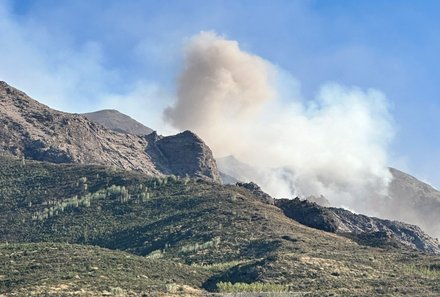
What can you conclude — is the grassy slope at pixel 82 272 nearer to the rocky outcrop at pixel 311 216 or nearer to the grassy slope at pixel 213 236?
the grassy slope at pixel 213 236

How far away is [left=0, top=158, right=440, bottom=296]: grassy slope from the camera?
365 feet

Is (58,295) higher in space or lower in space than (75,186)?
lower

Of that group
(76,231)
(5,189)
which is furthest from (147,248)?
(5,189)

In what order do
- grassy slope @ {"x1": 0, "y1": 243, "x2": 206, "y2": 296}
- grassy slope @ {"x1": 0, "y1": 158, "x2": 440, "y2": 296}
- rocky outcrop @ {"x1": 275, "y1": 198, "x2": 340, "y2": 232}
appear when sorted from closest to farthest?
grassy slope @ {"x1": 0, "y1": 243, "x2": 206, "y2": 296} → grassy slope @ {"x1": 0, "y1": 158, "x2": 440, "y2": 296} → rocky outcrop @ {"x1": 275, "y1": 198, "x2": 340, "y2": 232}

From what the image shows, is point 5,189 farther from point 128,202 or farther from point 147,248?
point 147,248

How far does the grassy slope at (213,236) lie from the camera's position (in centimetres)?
11131

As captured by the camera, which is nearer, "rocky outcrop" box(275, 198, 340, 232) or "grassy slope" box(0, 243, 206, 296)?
"grassy slope" box(0, 243, 206, 296)

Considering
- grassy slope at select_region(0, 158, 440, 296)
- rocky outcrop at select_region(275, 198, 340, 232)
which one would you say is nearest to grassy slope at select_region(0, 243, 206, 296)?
grassy slope at select_region(0, 158, 440, 296)

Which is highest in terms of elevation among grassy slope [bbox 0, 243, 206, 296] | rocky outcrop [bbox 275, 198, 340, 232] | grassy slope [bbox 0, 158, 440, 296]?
rocky outcrop [bbox 275, 198, 340, 232]

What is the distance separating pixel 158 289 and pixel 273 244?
44588 millimetres

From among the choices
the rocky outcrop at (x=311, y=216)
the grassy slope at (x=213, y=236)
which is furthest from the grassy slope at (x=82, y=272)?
the rocky outcrop at (x=311, y=216)

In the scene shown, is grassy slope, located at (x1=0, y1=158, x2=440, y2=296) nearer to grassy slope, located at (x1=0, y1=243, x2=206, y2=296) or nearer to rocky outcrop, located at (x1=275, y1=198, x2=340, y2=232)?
grassy slope, located at (x1=0, y1=243, x2=206, y2=296)

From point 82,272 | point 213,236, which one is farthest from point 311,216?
point 82,272

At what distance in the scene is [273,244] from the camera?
139m
